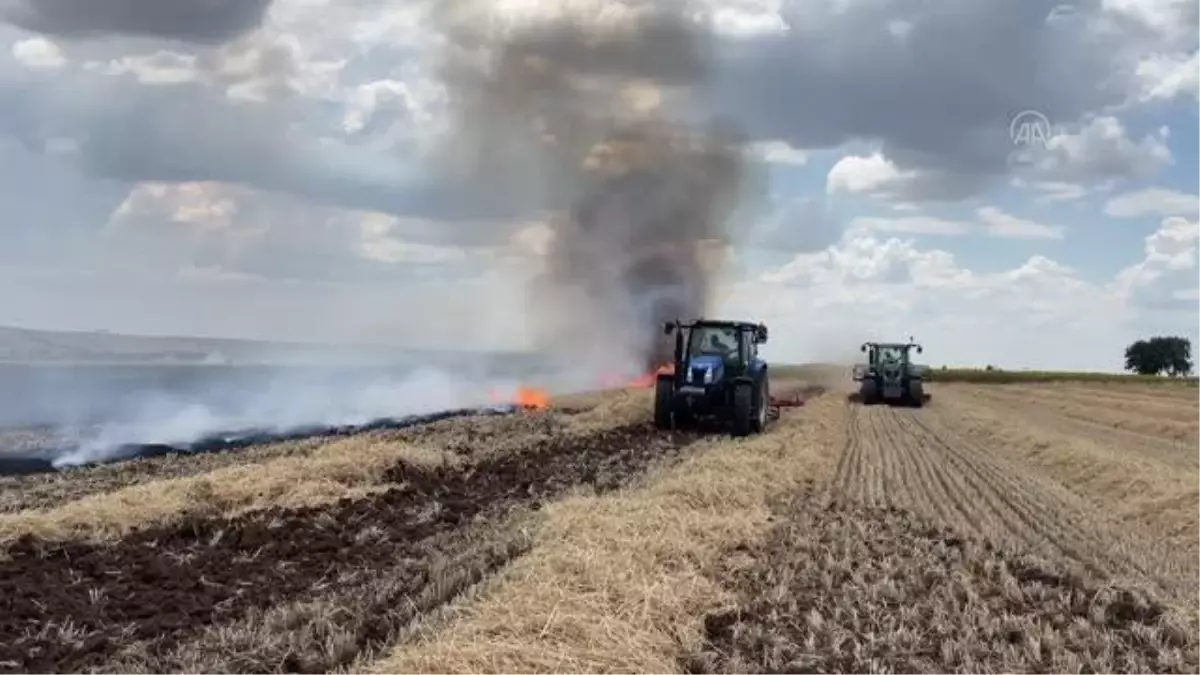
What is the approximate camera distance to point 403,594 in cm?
991

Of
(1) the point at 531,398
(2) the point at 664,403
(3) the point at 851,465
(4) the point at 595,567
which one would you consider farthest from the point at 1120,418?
(4) the point at 595,567

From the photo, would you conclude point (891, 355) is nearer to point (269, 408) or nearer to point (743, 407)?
point (743, 407)

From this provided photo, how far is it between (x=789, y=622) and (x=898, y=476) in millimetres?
12433

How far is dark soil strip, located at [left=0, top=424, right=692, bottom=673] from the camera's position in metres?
9.14

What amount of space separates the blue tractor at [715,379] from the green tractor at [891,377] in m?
18.4

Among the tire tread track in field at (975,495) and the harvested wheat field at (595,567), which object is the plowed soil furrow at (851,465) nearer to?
the tire tread track in field at (975,495)

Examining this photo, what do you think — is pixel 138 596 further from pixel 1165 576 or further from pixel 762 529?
pixel 1165 576

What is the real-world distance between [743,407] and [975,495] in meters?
8.57

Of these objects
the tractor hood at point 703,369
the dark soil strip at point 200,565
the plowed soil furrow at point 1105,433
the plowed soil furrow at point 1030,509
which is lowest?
the dark soil strip at point 200,565

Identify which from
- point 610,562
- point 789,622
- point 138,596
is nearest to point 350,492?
point 138,596

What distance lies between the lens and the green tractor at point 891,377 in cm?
4572

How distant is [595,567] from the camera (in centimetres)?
956

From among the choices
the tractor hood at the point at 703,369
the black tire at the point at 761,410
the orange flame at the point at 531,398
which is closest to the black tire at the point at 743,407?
the black tire at the point at 761,410

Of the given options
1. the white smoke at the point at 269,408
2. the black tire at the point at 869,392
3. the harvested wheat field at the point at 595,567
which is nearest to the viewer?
the harvested wheat field at the point at 595,567
